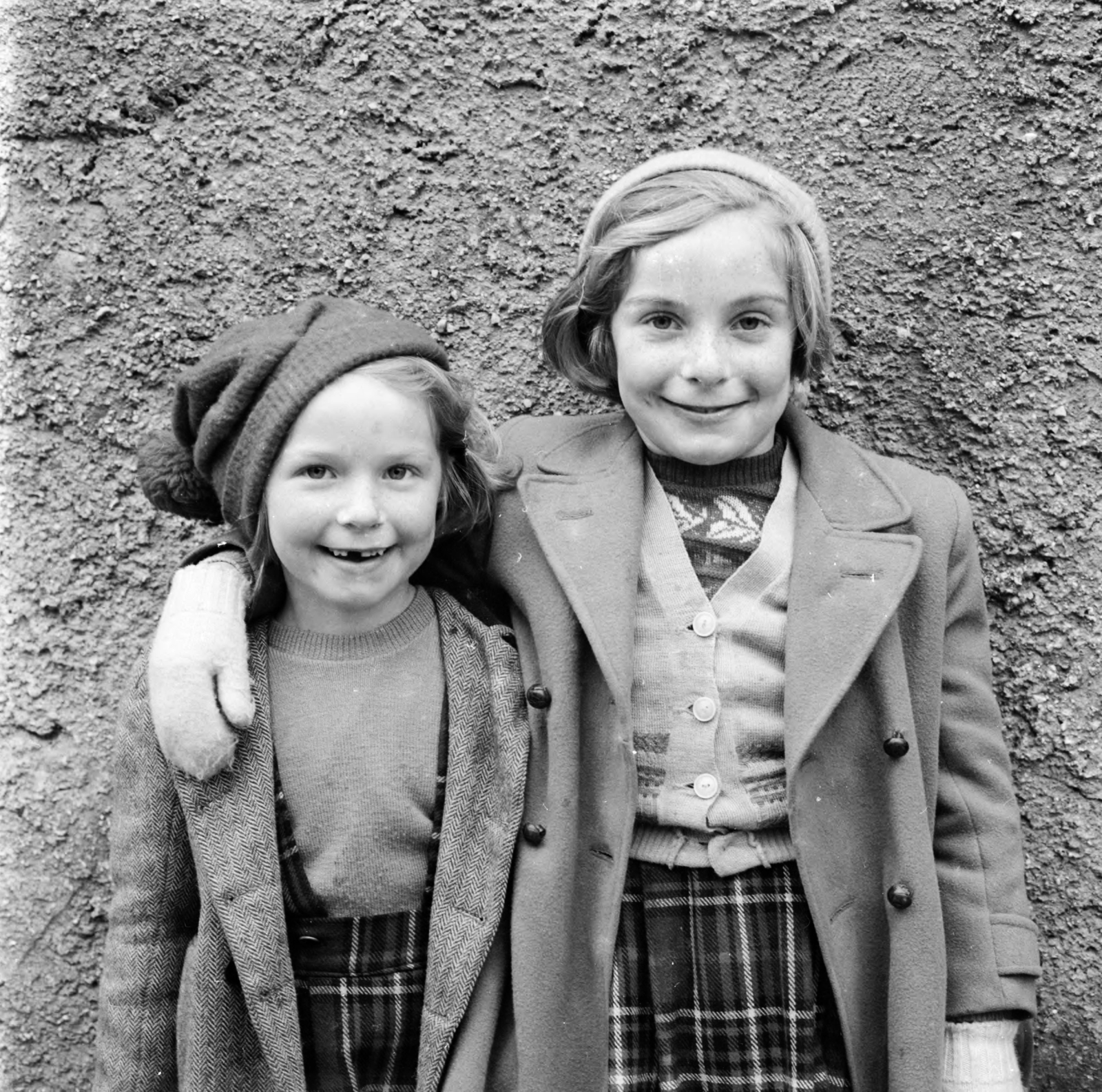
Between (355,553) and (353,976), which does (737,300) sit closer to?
(355,553)

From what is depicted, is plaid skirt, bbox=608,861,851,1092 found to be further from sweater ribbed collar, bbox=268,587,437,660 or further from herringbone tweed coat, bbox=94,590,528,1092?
sweater ribbed collar, bbox=268,587,437,660

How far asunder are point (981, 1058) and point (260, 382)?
123 centimetres

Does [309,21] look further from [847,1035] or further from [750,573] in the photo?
[847,1035]

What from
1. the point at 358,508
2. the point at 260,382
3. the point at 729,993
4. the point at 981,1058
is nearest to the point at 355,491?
the point at 358,508

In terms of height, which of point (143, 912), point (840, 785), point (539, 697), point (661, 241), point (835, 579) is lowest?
point (143, 912)

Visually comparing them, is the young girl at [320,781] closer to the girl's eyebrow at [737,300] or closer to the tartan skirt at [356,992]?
the tartan skirt at [356,992]

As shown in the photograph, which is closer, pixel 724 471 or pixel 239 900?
pixel 239 900

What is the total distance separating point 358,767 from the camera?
1.49 m

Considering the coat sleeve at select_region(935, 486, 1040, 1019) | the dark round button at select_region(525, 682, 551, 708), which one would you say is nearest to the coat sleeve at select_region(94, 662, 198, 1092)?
the dark round button at select_region(525, 682, 551, 708)

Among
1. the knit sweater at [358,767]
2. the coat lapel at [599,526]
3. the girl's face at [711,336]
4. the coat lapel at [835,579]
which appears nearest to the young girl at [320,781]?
the knit sweater at [358,767]

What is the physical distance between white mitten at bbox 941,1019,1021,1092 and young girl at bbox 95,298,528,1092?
2.00ft

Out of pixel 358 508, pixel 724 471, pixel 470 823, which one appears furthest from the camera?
pixel 724 471

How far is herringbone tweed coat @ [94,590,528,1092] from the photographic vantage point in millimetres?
1463

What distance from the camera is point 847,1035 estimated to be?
150 cm
